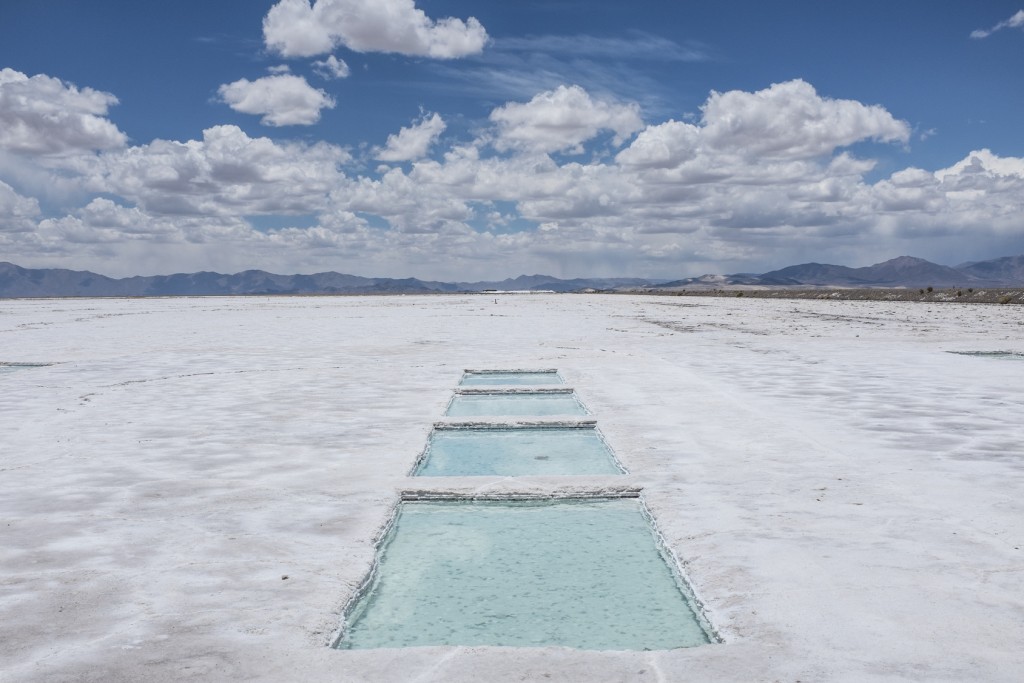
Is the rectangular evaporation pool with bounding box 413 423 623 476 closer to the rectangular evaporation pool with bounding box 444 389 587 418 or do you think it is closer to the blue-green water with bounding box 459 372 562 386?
the rectangular evaporation pool with bounding box 444 389 587 418

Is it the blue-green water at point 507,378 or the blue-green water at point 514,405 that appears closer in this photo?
the blue-green water at point 514,405

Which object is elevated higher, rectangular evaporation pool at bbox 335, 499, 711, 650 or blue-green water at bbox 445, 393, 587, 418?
blue-green water at bbox 445, 393, 587, 418

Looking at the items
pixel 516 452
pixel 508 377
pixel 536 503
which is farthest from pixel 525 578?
pixel 508 377

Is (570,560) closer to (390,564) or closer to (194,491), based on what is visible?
(390,564)

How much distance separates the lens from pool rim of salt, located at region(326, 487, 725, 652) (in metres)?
4.14

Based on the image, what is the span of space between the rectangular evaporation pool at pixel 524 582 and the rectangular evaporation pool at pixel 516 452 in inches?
52.5

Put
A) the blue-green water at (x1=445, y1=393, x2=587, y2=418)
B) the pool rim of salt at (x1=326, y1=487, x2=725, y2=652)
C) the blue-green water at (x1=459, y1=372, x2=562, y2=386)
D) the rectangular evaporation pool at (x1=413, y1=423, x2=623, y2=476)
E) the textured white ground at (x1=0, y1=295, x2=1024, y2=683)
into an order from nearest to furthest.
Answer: the textured white ground at (x1=0, y1=295, x2=1024, y2=683)
the pool rim of salt at (x1=326, y1=487, x2=725, y2=652)
the rectangular evaporation pool at (x1=413, y1=423, x2=623, y2=476)
the blue-green water at (x1=445, y1=393, x2=587, y2=418)
the blue-green water at (x1=459, y1=372, x2=562, y2=386)

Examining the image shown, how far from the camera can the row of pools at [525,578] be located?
421cm

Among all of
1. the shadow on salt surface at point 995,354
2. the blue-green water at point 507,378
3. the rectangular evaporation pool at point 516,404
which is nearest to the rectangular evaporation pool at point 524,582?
the rectangular evaporation pool at point 516,404

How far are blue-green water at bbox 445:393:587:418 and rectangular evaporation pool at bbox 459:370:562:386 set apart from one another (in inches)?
49.4

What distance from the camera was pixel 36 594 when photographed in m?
4.43

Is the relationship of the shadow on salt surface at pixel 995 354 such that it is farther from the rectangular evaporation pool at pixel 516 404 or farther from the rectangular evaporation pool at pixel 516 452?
the rectangular evaporation pool at pixel 516 452

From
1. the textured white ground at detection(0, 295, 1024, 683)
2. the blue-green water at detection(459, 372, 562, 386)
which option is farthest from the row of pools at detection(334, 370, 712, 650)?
the blue-green water at detection(459, 372, 562, 386)

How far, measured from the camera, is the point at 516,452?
8961 mm
